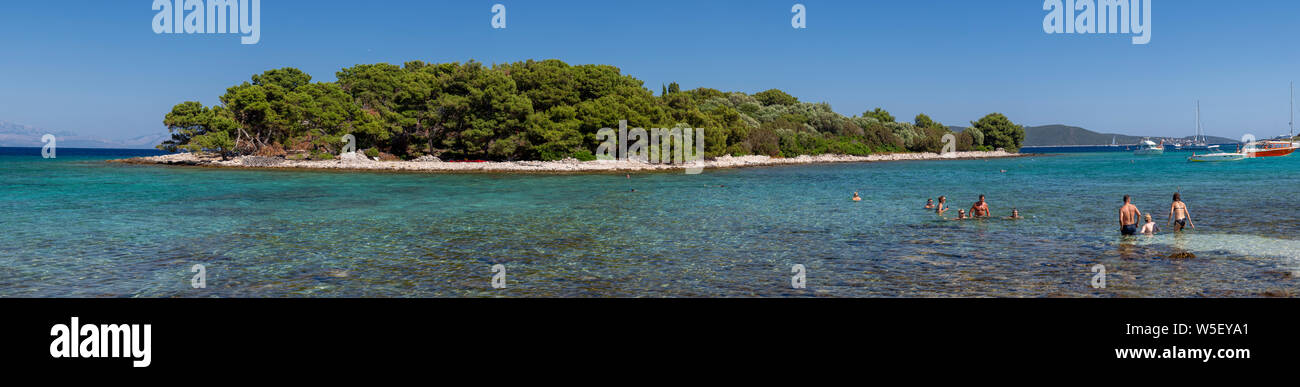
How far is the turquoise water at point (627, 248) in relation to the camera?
16.8 meters

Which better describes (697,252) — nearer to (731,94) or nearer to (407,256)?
(407,256)

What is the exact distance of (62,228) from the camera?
95.3 feet

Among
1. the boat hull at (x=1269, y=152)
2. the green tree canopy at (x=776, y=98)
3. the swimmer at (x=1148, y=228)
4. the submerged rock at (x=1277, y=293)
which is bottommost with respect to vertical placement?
the submerged rock at (x=1277, y=293)

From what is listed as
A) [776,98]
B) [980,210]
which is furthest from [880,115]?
[980,210]

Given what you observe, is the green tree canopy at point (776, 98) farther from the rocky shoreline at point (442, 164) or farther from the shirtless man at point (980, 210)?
the shirtless man at point (980, 210)

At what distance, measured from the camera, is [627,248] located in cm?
2320

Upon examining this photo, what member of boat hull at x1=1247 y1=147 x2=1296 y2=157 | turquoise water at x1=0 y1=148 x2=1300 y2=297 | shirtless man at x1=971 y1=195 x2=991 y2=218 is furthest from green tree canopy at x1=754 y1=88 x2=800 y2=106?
shirtless man at x1=971 y1=195 x2=991 y2=218

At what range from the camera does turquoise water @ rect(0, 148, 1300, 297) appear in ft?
55.2

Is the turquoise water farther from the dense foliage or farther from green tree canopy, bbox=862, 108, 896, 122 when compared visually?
green tree canopy, bbox=862, 108, 896, 122

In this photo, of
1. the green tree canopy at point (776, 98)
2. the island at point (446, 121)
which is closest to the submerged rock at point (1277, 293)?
the island at point (446, 121)

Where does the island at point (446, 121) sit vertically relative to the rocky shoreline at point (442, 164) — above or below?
above

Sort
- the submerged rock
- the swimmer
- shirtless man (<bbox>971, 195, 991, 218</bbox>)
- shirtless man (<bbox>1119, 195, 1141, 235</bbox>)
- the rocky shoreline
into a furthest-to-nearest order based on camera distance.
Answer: the rocky shoreline
shirtless man (<bbox>971, 195, 991, 218</bbox>)
the swimmer
shirtless man (<bbox>1119, 195, 1141, 235</bbox>)
the submerged rock

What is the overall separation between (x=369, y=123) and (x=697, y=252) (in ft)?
289
